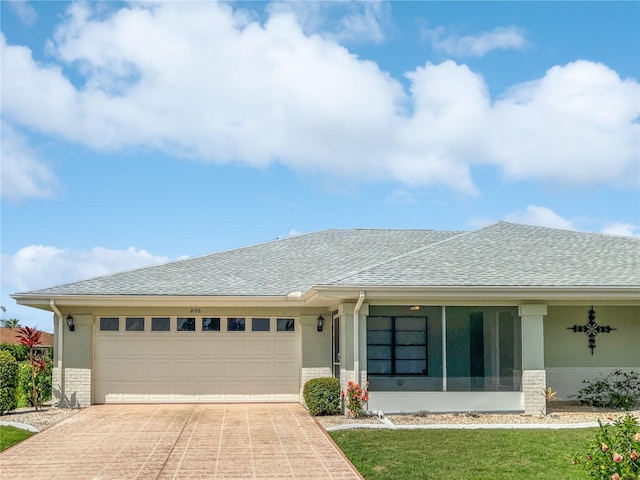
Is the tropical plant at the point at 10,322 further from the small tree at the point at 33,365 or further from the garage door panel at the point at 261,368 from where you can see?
the garage door panel at the point at 261,368

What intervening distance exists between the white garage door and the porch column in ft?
18.4

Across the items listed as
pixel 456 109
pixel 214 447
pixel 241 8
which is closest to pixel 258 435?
pixel 214 447

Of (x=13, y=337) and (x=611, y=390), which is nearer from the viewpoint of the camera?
(x=611, y=390)

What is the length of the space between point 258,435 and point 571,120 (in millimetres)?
13928

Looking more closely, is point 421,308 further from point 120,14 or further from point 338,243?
point 120,14

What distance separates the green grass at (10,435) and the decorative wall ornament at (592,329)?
12295mm

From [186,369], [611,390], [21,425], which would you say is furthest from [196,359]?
[611,390]

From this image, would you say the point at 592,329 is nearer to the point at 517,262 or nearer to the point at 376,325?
the point at 517,262

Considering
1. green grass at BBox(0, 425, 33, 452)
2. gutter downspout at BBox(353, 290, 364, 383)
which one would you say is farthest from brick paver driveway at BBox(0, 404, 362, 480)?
gutter downspout at BBox(353, 290, 364, 383)

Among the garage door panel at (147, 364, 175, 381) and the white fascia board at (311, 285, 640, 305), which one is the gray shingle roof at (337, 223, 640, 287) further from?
the garage door panel at (147, 364, 175, 381)

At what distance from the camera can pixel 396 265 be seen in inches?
610

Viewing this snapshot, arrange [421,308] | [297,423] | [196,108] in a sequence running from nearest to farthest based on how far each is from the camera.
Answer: [297,423] < [421,308] < [196,108]

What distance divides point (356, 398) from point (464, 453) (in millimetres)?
3894

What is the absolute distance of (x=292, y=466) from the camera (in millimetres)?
9750
